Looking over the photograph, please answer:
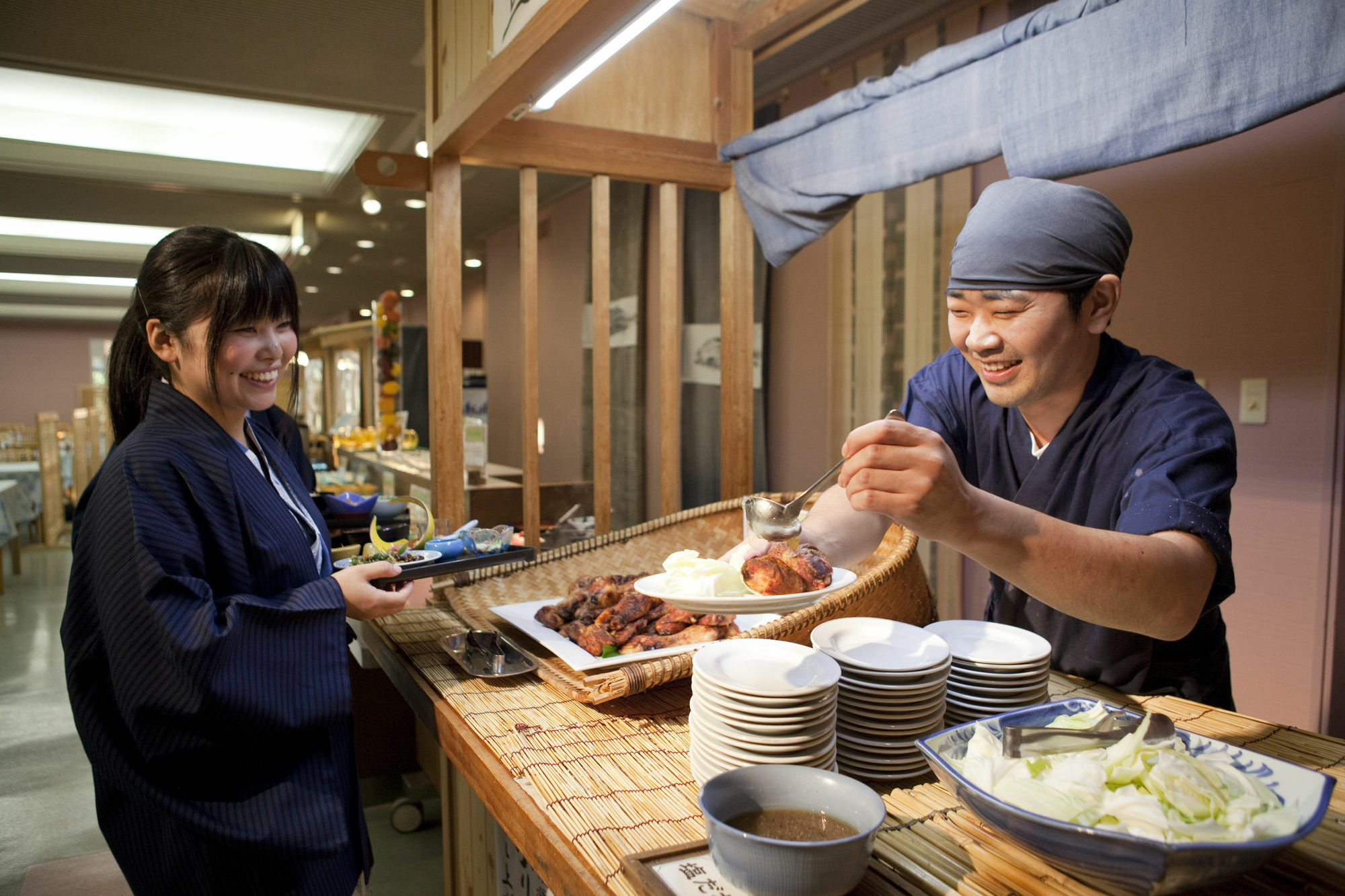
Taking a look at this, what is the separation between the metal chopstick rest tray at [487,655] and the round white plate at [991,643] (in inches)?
29.8

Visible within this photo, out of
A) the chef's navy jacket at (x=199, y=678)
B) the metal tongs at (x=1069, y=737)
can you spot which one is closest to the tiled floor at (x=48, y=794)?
the chef's navy jacket at (x=199, y=678)

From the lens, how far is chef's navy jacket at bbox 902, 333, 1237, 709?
1.25 m

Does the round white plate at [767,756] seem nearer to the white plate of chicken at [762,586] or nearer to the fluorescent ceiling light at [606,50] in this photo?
the white plate of chicken at [762,586]

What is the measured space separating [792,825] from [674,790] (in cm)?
29

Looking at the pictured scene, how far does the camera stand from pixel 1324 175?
2492 millimetres

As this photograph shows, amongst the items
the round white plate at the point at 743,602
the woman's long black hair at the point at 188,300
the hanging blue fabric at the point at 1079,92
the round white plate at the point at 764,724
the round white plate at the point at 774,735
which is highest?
the hanging blue fabric at the point at 1079,92

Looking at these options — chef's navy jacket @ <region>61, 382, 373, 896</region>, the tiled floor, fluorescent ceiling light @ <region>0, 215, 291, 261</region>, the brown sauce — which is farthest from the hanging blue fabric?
fluorescent ceiling light @ <region>0, 215, 291, 261</region>

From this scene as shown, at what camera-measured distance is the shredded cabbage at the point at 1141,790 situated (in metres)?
0.76

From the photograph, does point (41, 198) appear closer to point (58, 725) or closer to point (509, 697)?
point (58, 725)

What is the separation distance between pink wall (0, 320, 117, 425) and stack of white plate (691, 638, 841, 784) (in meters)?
19.6

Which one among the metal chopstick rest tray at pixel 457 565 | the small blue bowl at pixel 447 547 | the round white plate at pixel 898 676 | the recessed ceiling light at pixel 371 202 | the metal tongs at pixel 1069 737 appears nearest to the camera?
the metal tongs at pixel 1069 737

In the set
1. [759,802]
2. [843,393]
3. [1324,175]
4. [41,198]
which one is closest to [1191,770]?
[759,802]

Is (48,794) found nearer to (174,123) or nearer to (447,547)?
(447,547)

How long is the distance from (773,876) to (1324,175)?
112 inches
